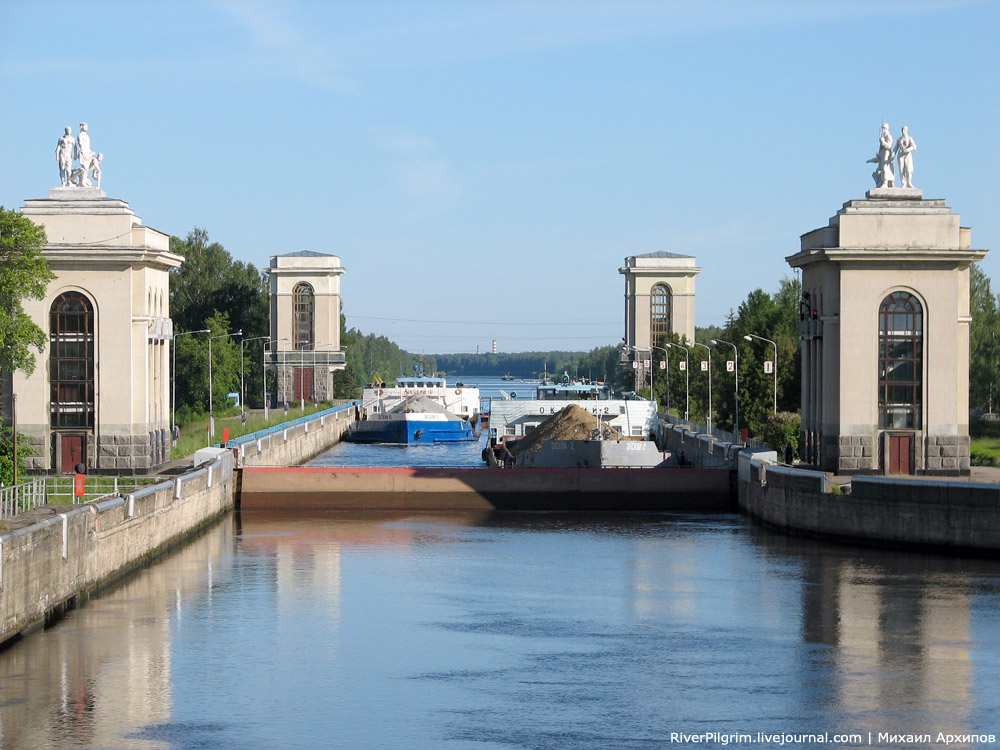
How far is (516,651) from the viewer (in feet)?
101

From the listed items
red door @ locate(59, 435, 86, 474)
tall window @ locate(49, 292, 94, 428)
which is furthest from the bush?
red door @ locate(59, 435, 86, 474)

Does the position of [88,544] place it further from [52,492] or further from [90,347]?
[90,347]

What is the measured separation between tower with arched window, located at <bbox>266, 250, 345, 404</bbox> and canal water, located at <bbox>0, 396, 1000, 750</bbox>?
91577 mm

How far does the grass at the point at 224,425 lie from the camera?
233 ft

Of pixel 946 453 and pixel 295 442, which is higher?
pixel 946 453

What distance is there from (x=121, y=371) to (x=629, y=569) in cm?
2605

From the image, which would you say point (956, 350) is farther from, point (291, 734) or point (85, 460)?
point (291, 734)

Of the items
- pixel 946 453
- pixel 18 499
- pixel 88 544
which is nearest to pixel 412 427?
pixel 946 453

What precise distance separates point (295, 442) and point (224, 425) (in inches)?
413

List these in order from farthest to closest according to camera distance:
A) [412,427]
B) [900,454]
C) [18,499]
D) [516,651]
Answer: [412,427]
[900,454]
[18,499]
[516,651]

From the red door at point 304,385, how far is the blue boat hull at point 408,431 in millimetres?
16740

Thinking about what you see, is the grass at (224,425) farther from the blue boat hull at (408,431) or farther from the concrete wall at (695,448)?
the concrete wall at (695,448)

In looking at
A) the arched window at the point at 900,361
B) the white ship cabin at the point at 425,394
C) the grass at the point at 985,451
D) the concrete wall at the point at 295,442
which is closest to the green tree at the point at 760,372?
the grass at the point at 985,451

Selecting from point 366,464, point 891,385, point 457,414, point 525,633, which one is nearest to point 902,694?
point 525,633
